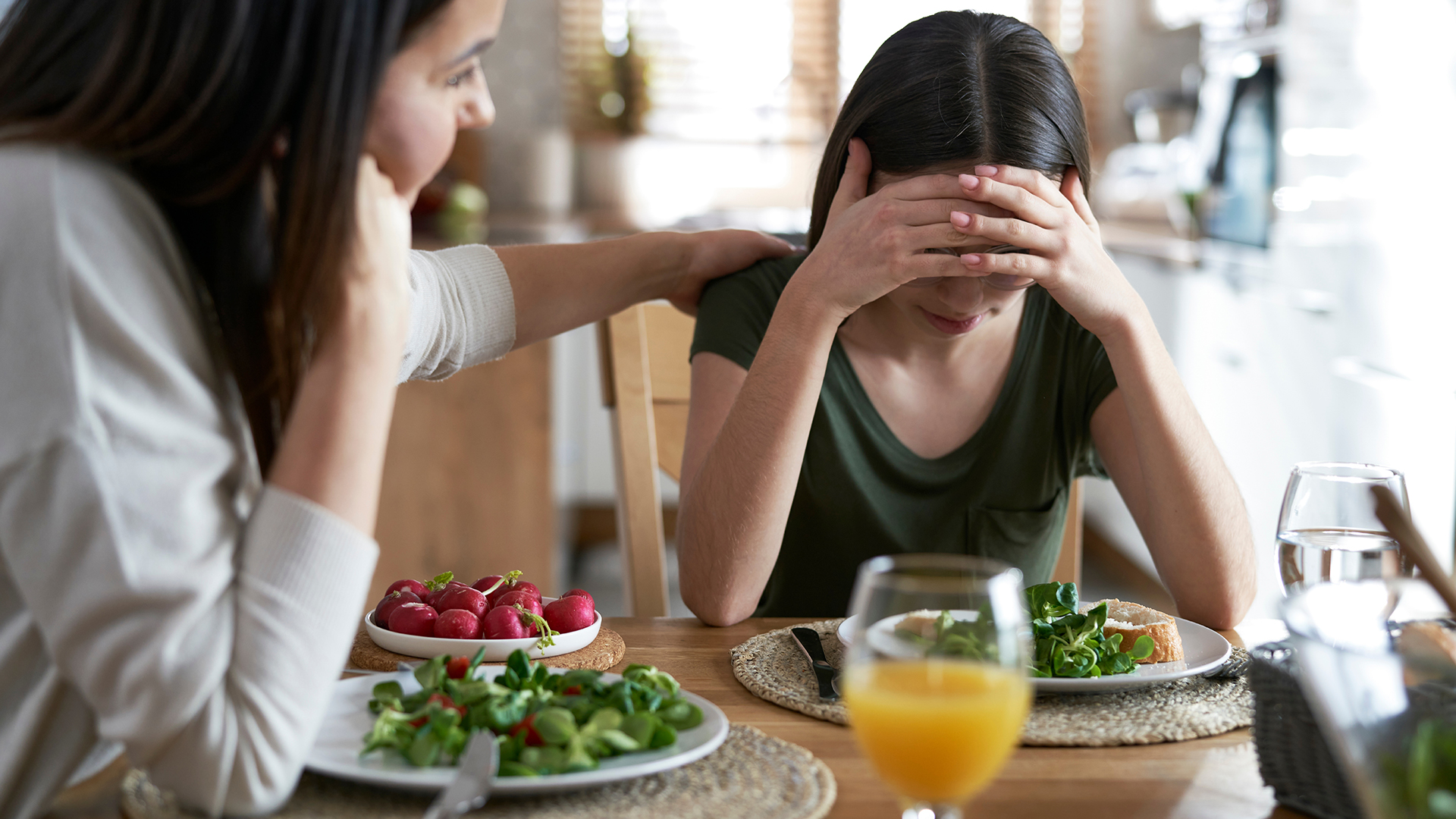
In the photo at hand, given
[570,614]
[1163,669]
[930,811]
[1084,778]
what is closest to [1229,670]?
[1163,669]

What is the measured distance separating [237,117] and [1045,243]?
2.26ft

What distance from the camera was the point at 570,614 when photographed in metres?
0.92

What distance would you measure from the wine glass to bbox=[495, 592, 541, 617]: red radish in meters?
0.55

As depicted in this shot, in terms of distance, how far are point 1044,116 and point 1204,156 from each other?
2.22 metres

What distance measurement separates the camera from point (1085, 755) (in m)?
0.74

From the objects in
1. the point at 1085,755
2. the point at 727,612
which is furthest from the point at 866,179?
Result: the point at 1085,755

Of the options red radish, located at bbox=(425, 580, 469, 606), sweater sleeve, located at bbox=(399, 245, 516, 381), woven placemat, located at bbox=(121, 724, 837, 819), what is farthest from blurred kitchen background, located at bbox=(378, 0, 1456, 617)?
woven placemat, located at bbox=(121, 724, 837, 819)

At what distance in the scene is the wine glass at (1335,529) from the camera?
31.4 inches

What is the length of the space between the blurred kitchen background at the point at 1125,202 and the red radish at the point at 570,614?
1400 mm

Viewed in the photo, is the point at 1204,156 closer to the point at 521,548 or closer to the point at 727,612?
the point at 521,548

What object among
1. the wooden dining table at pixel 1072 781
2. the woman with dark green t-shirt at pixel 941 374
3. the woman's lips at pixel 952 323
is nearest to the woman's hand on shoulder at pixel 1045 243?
the woman with dark green t-shirt at pixel 941 374

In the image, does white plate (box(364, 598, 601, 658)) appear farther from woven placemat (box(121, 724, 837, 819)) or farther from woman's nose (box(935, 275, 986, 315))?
woman's nose (box(935, 275, 986, 315))

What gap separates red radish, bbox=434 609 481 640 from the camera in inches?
34.7

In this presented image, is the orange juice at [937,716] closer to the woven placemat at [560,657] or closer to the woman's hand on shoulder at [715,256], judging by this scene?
the woven placemat at [560,657]
